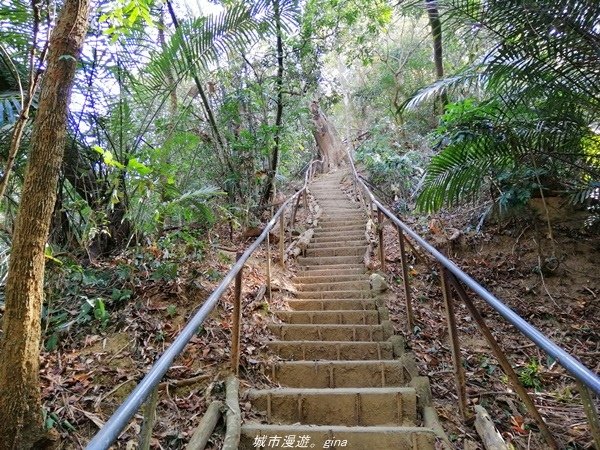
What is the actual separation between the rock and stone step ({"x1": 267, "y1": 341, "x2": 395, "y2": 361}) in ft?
4.05

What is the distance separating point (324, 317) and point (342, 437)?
170 centimetres

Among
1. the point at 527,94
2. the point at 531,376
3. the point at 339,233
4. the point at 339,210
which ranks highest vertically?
the point at 527,94

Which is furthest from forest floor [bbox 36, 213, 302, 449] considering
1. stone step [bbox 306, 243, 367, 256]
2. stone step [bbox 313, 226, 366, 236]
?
stone step [bbox 313, 226, 366, 236]

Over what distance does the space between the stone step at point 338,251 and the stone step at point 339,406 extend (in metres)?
3.91

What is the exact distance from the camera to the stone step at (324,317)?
3613 millimetres

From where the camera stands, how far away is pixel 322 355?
2.98 meters

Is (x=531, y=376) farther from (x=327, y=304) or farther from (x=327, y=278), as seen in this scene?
(x=327, y=278)

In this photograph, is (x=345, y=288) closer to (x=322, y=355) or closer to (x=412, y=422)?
(x=322, y=355)

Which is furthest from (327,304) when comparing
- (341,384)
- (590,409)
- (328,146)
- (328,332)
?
(328,146)

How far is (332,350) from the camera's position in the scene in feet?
9.83

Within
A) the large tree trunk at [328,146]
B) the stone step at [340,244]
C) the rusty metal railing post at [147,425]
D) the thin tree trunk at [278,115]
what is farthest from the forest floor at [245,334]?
the large tree trunk at [328,146]

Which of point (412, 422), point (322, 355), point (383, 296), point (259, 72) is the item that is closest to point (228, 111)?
point (259, 72)

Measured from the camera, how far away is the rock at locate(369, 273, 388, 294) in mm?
4199

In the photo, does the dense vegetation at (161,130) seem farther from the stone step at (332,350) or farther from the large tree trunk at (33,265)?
the stone step at (332,350)
